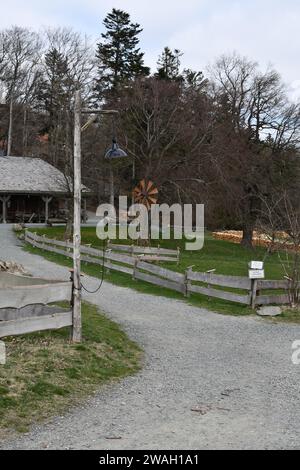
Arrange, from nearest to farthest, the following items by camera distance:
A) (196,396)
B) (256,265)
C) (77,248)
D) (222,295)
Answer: (196,396), (77,248), (256,265), (222,295)

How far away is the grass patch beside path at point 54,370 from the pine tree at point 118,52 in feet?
147

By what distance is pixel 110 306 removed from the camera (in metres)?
13.5

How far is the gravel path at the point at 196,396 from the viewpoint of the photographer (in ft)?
18.3

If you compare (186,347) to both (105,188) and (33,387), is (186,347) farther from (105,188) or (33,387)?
(105,188)

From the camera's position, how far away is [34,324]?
8227 mm

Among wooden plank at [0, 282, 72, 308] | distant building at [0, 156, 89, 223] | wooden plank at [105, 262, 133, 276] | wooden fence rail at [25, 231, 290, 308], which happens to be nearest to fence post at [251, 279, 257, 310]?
wooden fence rail at [25, 231, 290, 308]

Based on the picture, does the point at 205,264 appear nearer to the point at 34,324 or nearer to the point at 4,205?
the point at 34,324

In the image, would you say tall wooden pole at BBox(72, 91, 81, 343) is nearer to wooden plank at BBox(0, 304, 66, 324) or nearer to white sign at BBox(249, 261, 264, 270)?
wooden plank at BBox(0, 304, 66, 324)

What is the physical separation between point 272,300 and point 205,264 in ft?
32.0

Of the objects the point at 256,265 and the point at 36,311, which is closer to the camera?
the point at 36,311

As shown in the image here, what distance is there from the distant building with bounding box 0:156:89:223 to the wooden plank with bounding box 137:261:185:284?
74.3ft

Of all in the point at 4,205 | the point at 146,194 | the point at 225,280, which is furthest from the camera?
the point at 4,205

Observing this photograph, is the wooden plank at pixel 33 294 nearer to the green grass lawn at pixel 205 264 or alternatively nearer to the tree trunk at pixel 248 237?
the green grass lawn at pixel 205 264

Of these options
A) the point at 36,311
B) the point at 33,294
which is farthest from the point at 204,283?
the point at 33,294
